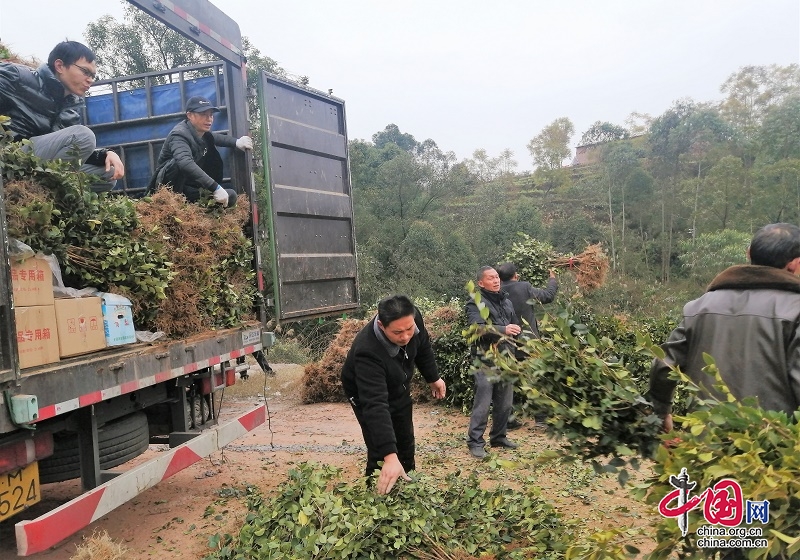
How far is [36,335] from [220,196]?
215 cm

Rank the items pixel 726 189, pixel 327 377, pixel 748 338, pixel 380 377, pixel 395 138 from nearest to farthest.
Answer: pixel 748 338
pixel 380 377
pixel 327 377
pixel 726 189
pixel 395 138

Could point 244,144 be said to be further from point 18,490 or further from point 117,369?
point 18,490

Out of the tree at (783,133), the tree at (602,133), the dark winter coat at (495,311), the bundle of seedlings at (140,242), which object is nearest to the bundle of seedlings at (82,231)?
the bundle of seedlings at (140,242)

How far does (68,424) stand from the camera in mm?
3312

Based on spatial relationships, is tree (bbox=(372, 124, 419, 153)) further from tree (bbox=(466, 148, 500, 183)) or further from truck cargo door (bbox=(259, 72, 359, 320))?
truck cargo door (bbox=(259, 72, 359, 320))

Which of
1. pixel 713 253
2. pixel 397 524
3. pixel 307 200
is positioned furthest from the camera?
pixel 713 253

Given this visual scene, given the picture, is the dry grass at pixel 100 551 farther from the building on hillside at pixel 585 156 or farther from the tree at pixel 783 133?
the building on hillside at pixel 585 156

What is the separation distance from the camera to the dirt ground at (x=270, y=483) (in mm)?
3896

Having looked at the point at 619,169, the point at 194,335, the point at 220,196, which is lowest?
the point at 194,335

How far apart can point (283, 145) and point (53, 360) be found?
283 cm

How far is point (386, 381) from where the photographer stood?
131 inches

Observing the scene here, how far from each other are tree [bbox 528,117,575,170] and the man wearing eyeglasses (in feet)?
147

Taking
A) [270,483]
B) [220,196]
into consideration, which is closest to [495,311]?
[270,483]

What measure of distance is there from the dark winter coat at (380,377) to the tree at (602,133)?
141ft
